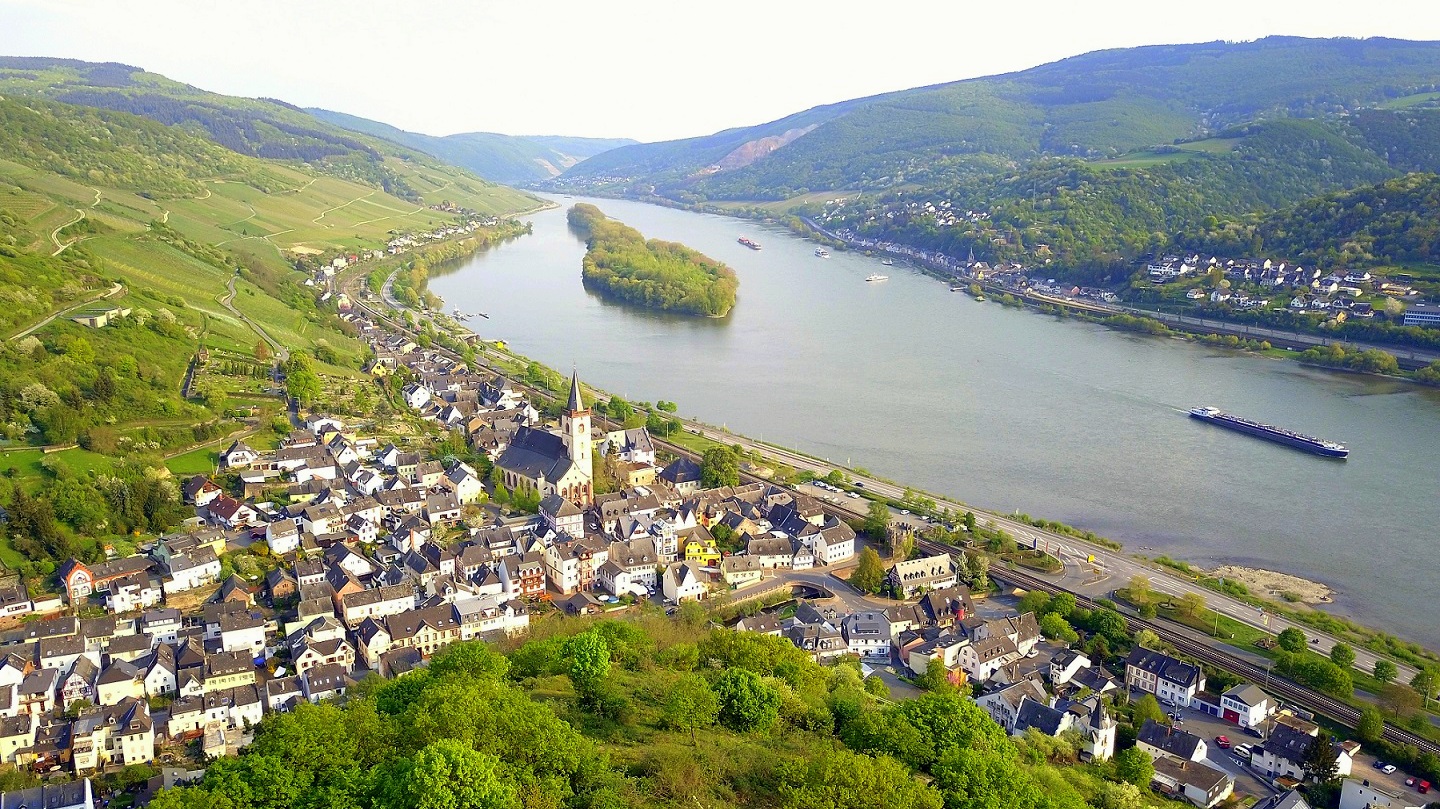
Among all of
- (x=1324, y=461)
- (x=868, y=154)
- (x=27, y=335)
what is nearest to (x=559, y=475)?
(x=27, y=335)

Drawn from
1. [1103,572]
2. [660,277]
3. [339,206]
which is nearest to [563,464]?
[1103,572]

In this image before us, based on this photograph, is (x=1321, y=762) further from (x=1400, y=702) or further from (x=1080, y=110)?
(x=1080, y=110)

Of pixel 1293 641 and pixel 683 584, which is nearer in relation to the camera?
pixel 1293 641

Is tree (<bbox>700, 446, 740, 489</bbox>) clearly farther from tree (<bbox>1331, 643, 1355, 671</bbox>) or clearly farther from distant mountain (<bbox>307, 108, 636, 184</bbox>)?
distant mountain (<bbox>307, 108, 636, 184</bbox>)

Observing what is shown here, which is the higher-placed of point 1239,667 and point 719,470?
point 719,470

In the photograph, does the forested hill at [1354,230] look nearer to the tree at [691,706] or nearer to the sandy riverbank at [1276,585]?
the sandy riverbank at [1276,585]

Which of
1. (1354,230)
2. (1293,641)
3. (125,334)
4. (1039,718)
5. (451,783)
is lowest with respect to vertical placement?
(1039,718)

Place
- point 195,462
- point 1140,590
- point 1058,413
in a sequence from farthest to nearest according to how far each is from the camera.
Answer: point 1058,413 → point 195,462 → point 1140,590
